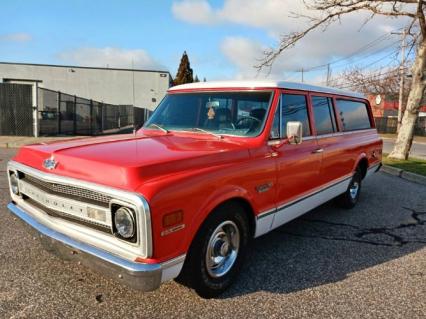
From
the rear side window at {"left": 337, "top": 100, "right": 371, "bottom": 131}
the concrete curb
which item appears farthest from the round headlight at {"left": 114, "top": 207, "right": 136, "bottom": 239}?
the concrete curb

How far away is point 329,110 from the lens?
215 inches

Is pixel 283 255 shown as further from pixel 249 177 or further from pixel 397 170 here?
pixel 397 170

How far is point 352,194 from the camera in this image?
6625mm

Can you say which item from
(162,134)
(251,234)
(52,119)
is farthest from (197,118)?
(52,119)

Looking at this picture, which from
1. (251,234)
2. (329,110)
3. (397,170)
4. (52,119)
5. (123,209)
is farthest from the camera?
(52,119)

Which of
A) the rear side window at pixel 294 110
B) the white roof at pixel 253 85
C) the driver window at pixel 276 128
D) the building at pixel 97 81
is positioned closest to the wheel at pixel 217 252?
the driver window at pixel 276 128

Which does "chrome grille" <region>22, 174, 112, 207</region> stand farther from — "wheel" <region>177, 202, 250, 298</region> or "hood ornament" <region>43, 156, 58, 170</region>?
"wheel" <region>177, 202, 250, 298</region>

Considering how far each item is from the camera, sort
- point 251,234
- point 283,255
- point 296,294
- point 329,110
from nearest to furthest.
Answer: point 296,294
point 251,234
point 283,255
point 329,110

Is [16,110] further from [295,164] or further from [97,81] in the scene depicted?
[97,81]

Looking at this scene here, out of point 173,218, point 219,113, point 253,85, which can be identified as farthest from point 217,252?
point 253,85

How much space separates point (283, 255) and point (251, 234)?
0.79 m

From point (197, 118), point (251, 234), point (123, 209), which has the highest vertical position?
point (197, 118)

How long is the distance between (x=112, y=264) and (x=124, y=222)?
32cm

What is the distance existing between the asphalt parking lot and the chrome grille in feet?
3.05
